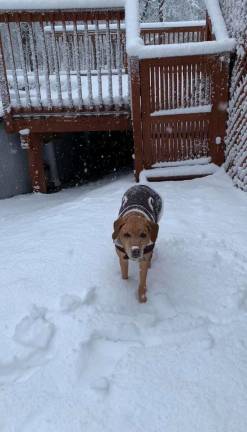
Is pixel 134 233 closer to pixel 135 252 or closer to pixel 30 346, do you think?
pixel 135 252

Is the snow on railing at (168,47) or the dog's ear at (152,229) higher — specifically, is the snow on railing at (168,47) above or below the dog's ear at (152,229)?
above

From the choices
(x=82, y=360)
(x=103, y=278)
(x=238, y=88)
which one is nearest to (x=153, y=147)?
(x=238, y=88)

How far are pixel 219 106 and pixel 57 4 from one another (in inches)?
101

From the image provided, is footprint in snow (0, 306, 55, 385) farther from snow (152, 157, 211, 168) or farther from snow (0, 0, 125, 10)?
snow (0, 0, 125, 10)

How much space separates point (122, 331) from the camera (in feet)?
9.47

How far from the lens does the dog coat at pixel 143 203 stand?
124 inches

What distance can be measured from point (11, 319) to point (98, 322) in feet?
2.12

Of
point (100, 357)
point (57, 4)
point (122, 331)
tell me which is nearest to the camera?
point (100, 357)

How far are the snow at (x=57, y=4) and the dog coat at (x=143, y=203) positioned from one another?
3077 mm

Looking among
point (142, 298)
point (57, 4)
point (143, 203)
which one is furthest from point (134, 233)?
point (57, 4)

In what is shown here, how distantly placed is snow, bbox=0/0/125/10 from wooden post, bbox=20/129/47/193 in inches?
73.4

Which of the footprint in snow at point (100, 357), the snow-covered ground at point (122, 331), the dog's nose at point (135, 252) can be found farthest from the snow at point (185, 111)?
the footprint in snow at point (100, 357)

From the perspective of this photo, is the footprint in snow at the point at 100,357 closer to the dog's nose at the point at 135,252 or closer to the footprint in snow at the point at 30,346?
the footprint in snow at the point at 30,346

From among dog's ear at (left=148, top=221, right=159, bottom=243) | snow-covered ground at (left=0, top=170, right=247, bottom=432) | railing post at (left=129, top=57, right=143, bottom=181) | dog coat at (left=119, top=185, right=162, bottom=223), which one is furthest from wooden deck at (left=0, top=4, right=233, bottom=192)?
dog's ear at (left=148, top=221, right=159, bottom=243)
